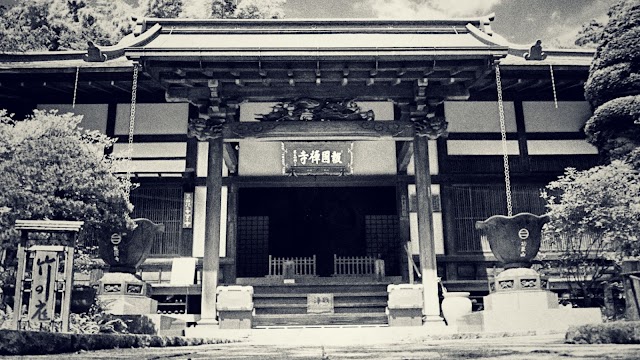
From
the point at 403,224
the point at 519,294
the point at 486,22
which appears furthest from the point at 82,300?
the point at 486,22

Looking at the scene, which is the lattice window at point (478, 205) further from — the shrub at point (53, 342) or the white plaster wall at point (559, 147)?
the shrub at point (53, 342)

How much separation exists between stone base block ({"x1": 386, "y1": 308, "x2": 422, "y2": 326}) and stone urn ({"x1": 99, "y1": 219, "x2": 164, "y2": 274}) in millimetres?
4747

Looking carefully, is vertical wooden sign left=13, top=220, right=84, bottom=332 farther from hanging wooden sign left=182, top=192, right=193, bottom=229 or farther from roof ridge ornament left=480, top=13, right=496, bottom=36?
roof ridge ornament left=480, top=13, right=496, bottom=36

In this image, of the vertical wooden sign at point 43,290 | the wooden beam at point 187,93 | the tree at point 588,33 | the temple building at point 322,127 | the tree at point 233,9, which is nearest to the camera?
the vertical wooden sign at point 43,290

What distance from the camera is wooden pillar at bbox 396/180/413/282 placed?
45.6 feet

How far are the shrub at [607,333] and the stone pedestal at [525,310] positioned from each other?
543 cm

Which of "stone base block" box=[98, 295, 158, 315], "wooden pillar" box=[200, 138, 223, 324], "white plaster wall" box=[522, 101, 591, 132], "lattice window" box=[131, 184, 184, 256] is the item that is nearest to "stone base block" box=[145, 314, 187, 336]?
"stone base block" box=[98, 295, 158, 315]

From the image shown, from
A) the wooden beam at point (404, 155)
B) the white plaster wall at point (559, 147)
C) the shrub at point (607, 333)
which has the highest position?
the white plaster wall at point (559, 147)

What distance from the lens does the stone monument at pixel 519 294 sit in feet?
28.2

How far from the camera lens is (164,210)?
45.4 feet

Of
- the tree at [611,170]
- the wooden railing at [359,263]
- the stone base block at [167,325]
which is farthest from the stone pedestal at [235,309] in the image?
the tree at [611,170]

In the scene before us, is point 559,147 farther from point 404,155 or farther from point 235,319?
point 235,319

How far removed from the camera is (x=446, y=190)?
46.0ft

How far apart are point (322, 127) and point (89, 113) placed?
7.03 meters
